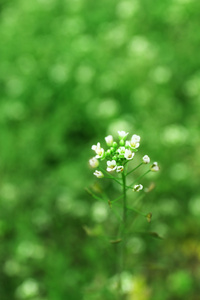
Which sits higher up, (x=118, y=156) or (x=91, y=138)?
(x=91, y=138)

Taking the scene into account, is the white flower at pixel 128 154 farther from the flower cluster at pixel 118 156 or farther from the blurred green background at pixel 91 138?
the blurred green background at pixel 91 138

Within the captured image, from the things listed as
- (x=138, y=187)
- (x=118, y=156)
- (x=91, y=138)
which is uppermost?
(x=91, y=138)

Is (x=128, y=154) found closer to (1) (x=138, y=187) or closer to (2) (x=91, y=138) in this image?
(1) (x=138, y=187)

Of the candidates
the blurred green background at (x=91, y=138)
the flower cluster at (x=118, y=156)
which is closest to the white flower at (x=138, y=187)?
the flower cluster at (x=118, y=156)

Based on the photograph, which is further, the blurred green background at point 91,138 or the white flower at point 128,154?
the blurred green background at point 91,138

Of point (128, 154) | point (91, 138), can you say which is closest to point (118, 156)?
point (128, 154)

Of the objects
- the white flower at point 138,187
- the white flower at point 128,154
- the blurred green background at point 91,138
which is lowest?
the white flower at point 138,187

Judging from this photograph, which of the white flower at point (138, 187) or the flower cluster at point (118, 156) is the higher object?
the flower cluster at point (118, 156)

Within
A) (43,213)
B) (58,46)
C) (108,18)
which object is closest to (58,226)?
(43,213)

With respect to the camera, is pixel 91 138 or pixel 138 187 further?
pixel 91 138
